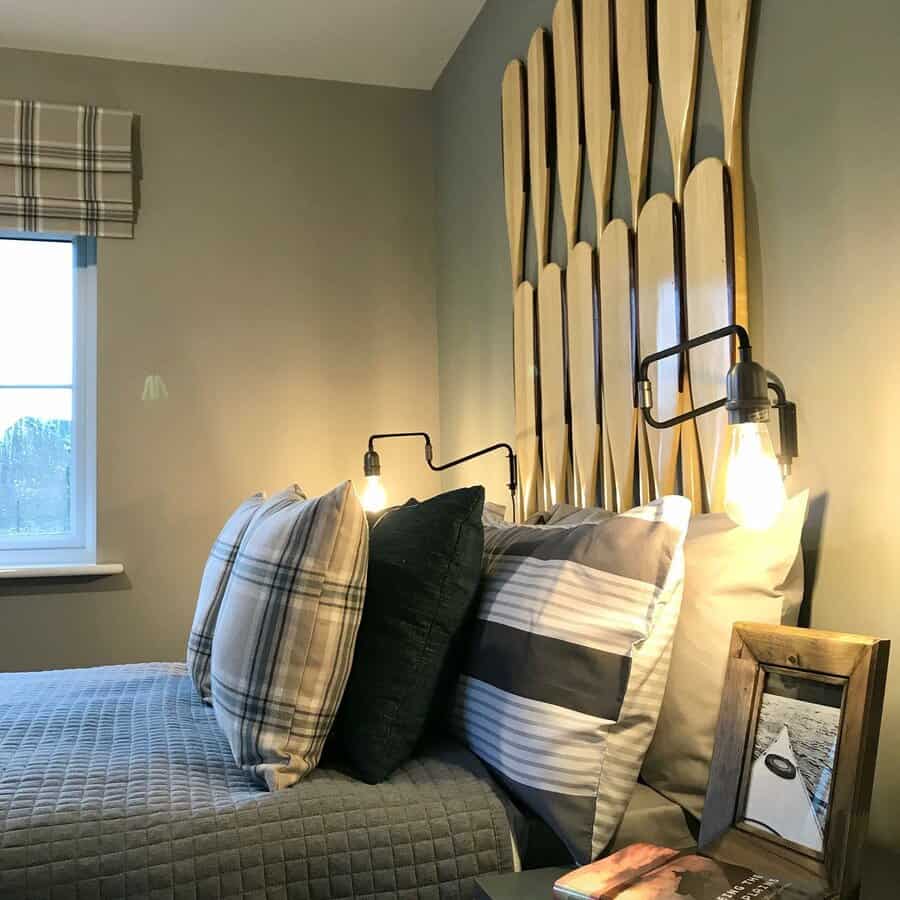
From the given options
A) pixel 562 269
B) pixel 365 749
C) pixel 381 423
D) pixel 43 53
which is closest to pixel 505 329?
Answer: pixel 562 269

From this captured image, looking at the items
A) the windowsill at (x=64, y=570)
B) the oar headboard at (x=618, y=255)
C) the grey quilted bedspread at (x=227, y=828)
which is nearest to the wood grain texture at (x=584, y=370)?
the oar headboard at (x=618, y=255)

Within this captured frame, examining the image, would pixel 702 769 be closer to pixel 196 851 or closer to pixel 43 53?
pixel 196 851

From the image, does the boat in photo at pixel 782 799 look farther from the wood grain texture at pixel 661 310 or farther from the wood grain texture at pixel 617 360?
the wood grain texture at pixel 617 360

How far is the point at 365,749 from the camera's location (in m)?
1.30

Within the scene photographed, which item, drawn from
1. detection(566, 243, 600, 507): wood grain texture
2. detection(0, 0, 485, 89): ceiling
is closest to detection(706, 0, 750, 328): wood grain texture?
detection(566, 243, 600, 507): wood grain texture

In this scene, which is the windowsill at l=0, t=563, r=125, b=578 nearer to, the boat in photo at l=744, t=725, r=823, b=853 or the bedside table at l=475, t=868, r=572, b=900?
the bedside table at l=475, t=868, r=572, b=900

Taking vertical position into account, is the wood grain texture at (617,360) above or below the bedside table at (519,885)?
above

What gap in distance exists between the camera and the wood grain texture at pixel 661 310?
65.7 inches

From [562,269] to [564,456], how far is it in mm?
436

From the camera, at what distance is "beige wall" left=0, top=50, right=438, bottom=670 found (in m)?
2.99

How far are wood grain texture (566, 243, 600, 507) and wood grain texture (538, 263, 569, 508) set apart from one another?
6cm

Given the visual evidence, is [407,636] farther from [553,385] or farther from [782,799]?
[553,385]

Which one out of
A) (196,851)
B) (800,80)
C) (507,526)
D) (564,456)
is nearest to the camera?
(196,851)

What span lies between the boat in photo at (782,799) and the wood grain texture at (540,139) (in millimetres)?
1447
